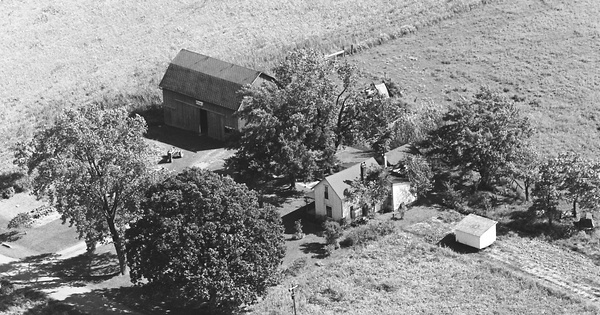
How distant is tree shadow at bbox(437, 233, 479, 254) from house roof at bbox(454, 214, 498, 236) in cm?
105

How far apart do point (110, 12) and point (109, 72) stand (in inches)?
627

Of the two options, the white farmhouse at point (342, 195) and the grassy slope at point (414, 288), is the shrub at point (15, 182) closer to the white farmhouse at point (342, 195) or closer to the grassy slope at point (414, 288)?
the white farmhouse at point (342, 195)

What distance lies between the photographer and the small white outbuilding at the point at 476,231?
72.6 meters

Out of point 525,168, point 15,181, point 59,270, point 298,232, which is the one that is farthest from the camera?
point 15,181

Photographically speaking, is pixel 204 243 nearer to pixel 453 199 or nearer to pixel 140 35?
pixel 453 199

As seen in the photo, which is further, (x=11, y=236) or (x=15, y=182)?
(x=15, y=182)

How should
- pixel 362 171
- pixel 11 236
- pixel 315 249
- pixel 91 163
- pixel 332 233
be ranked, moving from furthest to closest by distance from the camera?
pixel 362 171
pixel 11 236
pixel 315 249
pixel 332 233
pixel 91 163

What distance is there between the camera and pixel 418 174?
77.4 metres

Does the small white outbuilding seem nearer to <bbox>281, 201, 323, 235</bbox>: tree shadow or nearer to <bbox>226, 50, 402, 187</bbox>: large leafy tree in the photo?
<bbox>281, 201, 323, 235</bbox>: tree shadow

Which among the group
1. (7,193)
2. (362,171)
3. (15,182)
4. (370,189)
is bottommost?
(370,189)

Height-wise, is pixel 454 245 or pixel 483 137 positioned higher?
pixel 483 137

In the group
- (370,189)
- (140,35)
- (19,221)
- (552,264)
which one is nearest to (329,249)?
(370,189)

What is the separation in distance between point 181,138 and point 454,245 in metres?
30.4

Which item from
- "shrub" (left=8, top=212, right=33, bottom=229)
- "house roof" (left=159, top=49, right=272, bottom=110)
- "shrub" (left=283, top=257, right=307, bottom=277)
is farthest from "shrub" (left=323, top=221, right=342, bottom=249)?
"shrub" (left=8, top=212, right=33, bottom=229)
